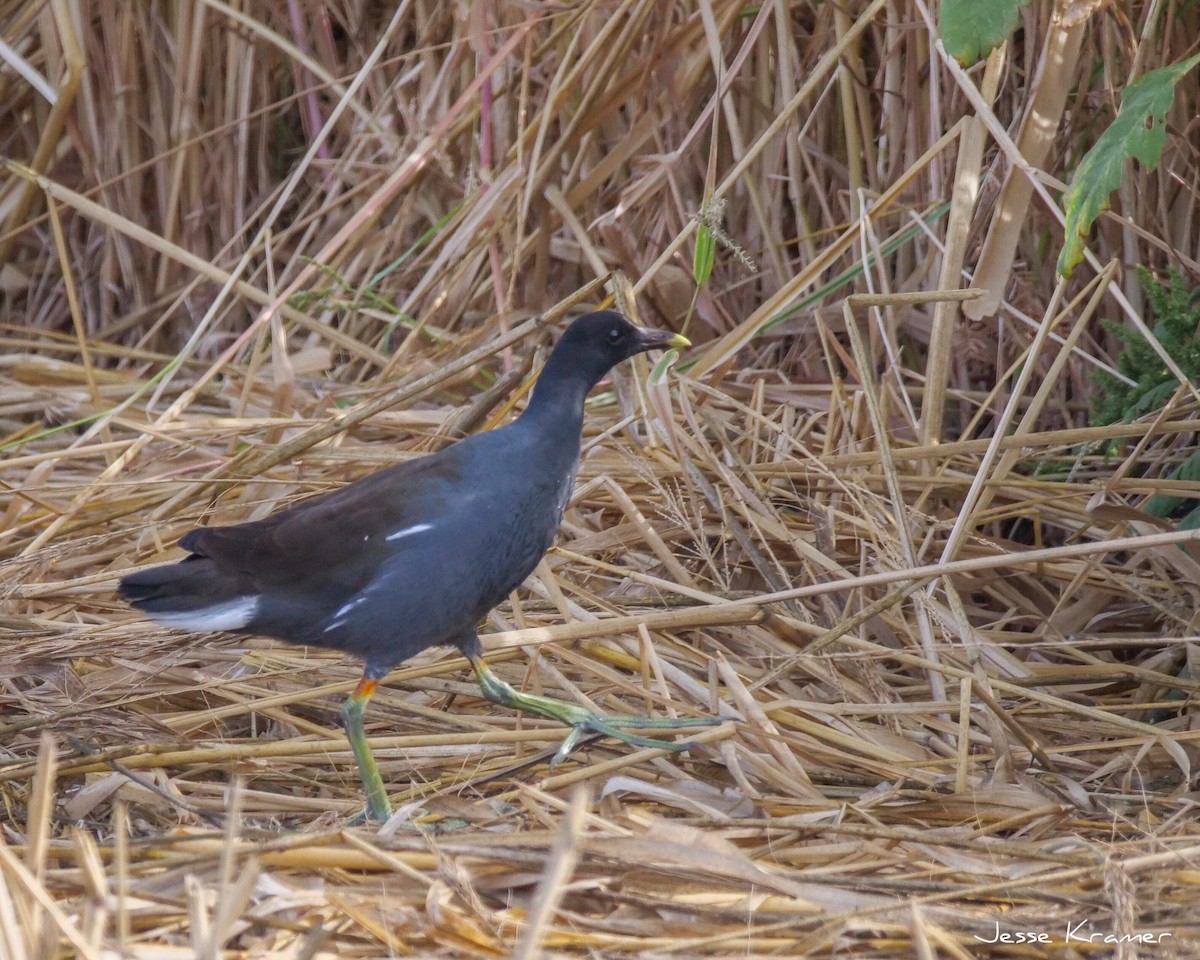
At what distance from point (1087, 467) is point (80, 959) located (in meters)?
2.36

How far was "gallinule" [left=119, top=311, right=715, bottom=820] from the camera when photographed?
7.87 feet

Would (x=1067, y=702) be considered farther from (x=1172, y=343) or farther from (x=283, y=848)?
(x=283, y=848)

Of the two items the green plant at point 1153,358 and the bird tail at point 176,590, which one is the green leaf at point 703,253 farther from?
the bird tail at point 176,590

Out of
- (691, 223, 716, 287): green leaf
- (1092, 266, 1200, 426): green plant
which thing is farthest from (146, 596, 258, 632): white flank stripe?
(1092, 266, 1200, 426): green plant

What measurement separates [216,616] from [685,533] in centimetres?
101

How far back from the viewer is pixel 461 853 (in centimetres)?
185

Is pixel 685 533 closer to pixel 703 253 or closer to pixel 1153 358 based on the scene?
pixel 703 253

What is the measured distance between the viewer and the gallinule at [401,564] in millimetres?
2398

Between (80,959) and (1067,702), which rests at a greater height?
(80,959)

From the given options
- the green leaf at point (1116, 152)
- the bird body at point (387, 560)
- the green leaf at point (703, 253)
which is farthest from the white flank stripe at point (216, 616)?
the green leaf at point (1116, 152)

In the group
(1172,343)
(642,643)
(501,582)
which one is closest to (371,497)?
(501,582)

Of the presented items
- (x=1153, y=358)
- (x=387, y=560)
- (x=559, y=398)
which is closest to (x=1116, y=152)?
(x=1153, y=358)

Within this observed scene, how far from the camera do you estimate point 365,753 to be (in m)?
2.30

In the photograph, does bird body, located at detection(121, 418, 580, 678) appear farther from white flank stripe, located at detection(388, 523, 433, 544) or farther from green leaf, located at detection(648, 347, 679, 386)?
green leaf, located at detection(648, 347, 679, 386)
